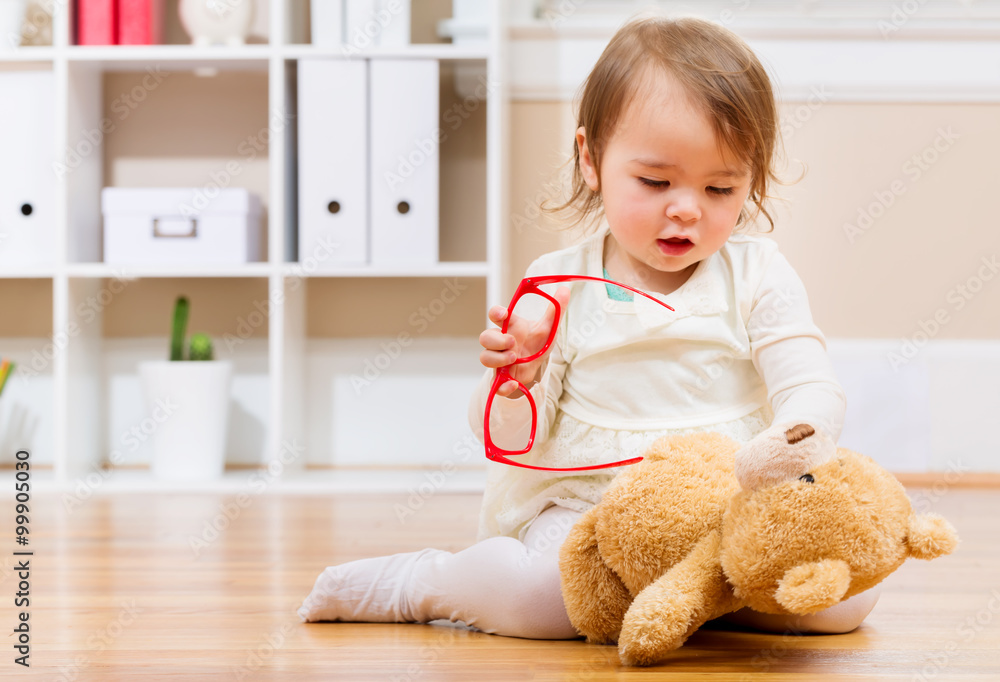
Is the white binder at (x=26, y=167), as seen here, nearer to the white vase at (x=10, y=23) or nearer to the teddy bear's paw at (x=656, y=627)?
the white vase at (x=10, y=23)

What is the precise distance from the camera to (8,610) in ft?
2.83

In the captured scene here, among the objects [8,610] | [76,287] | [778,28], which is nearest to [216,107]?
[76,287]

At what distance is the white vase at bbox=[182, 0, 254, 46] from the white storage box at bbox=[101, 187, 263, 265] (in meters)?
0.29

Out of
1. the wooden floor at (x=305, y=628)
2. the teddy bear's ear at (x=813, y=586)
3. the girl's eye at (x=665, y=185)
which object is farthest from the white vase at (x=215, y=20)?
the teddy bear's ear at (x=813, y=586)

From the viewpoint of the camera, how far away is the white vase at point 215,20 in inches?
67.6

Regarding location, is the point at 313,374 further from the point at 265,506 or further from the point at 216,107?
the point at 216,107

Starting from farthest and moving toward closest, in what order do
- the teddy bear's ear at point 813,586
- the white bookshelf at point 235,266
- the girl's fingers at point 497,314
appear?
1. the white bookshelf at point 235,266
2. the girl's fingers at point 497,314
3. the teddy bear's ear at point 813,586

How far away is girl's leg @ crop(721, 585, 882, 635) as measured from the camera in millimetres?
776

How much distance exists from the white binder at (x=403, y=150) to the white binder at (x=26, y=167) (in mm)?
565

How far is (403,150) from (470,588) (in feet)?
3.39

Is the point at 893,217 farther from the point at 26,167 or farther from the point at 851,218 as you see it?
the point at 26,167

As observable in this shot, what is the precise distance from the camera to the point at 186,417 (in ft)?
5.56

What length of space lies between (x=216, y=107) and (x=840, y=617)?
155 cm

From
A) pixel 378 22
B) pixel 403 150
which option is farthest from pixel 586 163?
pixel 378 22
